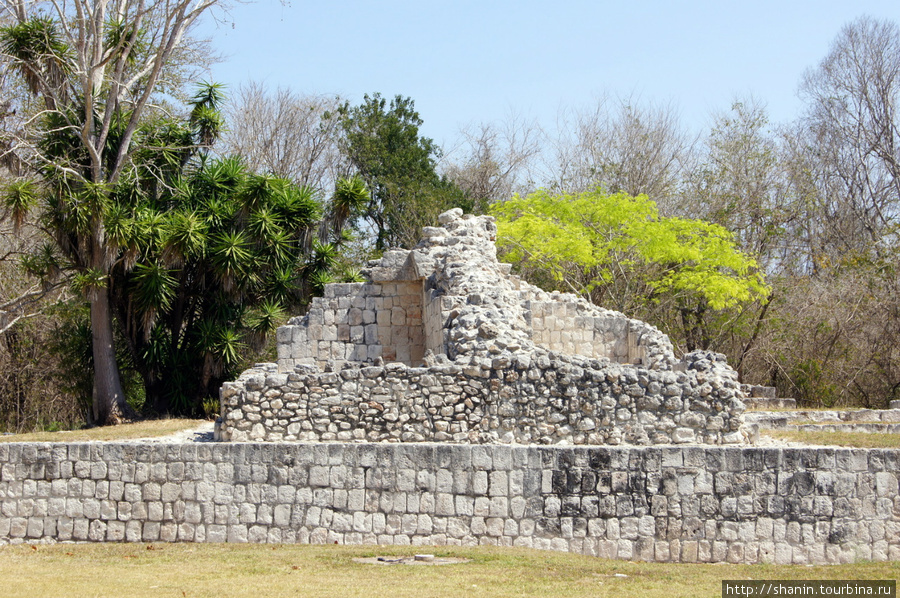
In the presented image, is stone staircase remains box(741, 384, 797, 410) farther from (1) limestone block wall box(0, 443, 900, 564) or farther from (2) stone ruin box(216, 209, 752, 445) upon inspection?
(1) limestone block wall box(0, 443, 900, 564)

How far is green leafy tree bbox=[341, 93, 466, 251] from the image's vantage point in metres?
29.1

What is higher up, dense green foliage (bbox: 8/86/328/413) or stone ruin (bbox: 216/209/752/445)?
dense green foliage (bbox: 8/86/328/413)

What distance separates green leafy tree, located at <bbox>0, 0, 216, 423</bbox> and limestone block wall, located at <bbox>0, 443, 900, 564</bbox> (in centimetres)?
951

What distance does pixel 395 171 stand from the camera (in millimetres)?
31203

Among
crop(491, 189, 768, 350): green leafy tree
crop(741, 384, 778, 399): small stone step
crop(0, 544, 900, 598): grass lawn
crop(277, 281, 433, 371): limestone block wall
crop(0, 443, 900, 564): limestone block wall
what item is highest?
crop(491, 189, 768, 350): green leafy tree

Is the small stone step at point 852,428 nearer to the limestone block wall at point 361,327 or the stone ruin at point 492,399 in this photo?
the stone ruin at point 492,399

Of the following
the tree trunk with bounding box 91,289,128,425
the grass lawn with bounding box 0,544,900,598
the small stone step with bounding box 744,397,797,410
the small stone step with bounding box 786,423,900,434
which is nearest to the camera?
the grass lawn with bounding box 0,544,900,598

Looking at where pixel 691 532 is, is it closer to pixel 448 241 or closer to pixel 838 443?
pixel 838 443

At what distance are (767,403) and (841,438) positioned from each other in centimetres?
652

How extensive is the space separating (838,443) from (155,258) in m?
12.5

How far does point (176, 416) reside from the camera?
18438 mm

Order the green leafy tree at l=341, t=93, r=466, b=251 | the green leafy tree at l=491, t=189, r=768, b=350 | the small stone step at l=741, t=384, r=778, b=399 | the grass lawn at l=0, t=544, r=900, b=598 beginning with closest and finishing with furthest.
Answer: the grass lawn at l=0, t=544, r=900, b=598 < the small stone step at l=741, t=384, r=778, b=399 < the green leafy tree at l=491, t=189, r=768, b=350 < the green leafy tree at l=341, t=93, r=466, b=251

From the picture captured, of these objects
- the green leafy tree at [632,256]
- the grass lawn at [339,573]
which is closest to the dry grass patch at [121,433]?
the grass lawn at [339,573]

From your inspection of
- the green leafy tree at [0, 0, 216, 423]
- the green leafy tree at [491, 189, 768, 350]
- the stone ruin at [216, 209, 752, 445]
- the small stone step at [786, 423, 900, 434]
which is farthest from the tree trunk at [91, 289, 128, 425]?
the small stone step at [786, 423, 900, 434]
